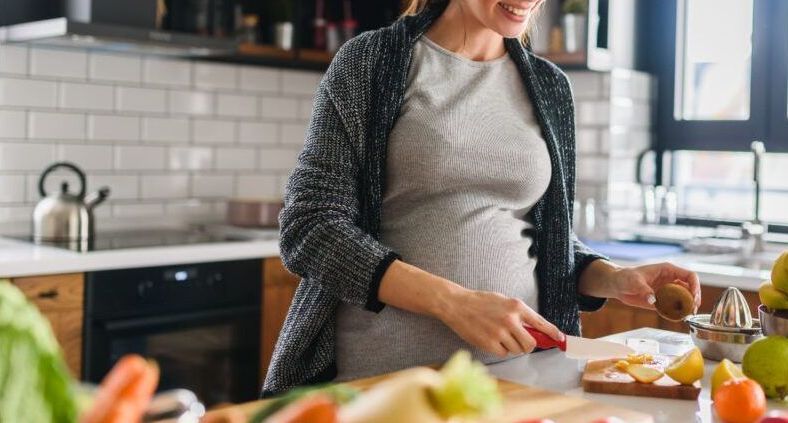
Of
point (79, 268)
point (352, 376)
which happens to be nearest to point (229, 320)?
point (79, 268)

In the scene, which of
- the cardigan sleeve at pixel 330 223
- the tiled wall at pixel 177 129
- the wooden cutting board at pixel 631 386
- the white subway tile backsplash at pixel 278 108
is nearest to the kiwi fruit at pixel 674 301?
the wooden cutting board at pixel 631 386

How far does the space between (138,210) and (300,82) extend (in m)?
0.89

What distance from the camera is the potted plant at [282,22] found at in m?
3.73

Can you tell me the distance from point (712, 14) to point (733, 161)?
58 cm

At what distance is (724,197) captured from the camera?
366 cm

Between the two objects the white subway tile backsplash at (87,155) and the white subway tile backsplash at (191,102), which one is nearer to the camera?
the white subway tile backsplash at (87,155)

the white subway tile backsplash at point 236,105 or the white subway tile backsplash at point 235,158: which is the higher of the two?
the white subway tile backsplash at point 236,105

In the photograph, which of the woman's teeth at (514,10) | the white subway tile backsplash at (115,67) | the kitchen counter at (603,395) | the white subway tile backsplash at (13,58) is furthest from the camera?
the white subway tile backsplash at (115,67)

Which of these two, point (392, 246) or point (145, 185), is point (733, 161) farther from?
point (392, 246)

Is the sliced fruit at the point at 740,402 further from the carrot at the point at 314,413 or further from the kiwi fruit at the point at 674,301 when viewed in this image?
the carrot at the point at 314,413

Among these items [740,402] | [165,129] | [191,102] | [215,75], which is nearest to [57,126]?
[165,129]

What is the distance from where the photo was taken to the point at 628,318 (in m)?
2.96

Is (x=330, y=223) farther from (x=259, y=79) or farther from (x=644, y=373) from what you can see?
(x=259, y=79)

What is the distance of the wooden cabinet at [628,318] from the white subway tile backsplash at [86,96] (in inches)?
70.1
